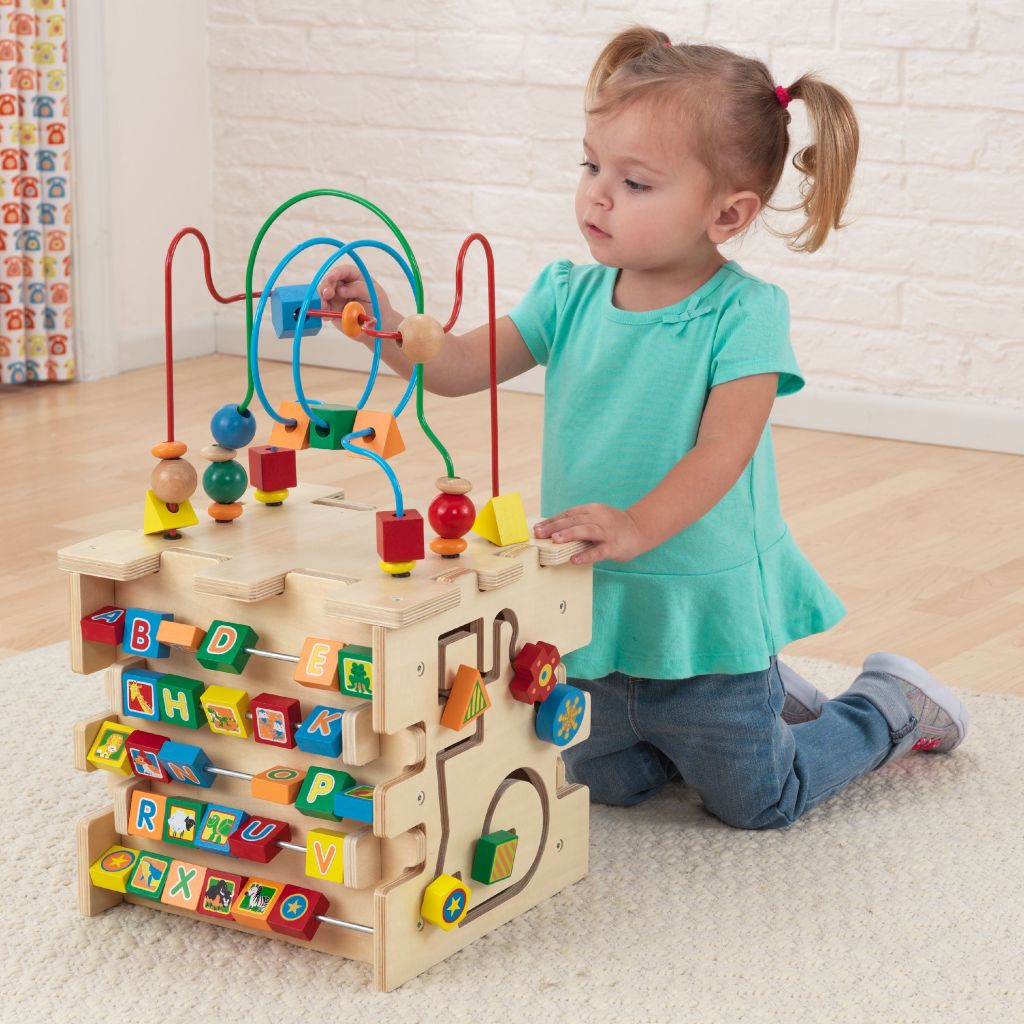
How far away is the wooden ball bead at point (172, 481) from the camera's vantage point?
1.03 meters

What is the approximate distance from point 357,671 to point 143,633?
6.7 inches

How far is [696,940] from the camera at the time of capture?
1.07 metres

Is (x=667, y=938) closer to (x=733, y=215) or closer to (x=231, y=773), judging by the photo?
(x=231, y=773)

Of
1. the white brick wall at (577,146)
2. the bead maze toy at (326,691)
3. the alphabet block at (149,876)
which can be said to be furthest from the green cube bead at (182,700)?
the white brick wall at (577,146)

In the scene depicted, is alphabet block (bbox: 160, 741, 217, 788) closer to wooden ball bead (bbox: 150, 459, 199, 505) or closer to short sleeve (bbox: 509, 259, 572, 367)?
wooden ball bead (bbox: 150, 459, 199, 505)

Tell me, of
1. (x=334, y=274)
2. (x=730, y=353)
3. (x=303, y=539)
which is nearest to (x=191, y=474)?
(x=303, y=539)

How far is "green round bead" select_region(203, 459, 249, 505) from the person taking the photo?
1070 mm

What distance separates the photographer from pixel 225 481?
1.07 m

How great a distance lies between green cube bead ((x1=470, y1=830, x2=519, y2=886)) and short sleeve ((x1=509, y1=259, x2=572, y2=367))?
1.37ft

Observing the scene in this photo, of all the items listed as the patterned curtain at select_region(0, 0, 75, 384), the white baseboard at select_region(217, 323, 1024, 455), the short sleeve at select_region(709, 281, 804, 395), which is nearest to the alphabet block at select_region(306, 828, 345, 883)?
the short sleeve at select_region(709, 281, 804, 395)

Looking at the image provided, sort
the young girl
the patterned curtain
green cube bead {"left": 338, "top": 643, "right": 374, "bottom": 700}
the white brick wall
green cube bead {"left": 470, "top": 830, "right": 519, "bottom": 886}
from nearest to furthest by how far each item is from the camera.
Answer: green cube bead {"left": 338, "top": 643, "right": 374, "bottom": 700} → green cube bead {"left": 470, "top": 830, "right": 519, "bottom": 886} → the young girl → the white brick wall → the patterned curtain

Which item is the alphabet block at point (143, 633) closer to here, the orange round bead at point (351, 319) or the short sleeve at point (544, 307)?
the orange round bead at point (351, 319)

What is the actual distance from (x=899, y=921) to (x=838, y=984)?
11cm

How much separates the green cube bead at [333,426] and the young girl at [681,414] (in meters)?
0.15
